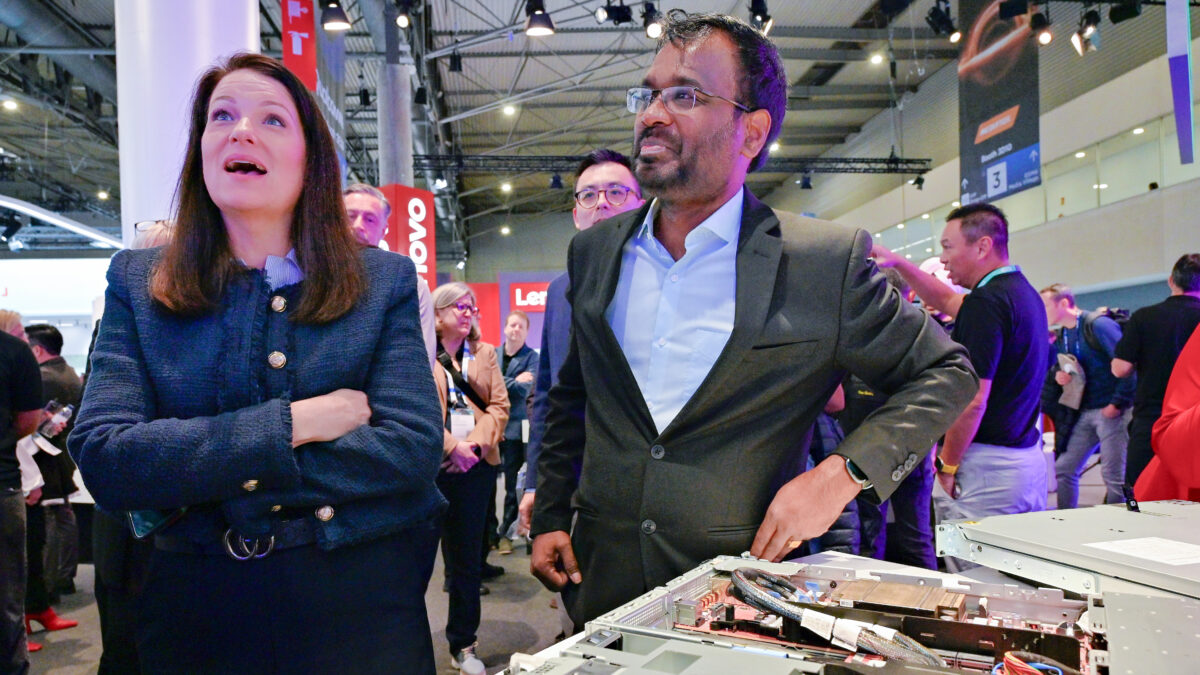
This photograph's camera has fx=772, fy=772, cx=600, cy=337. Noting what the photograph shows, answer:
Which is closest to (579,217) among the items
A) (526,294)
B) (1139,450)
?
(1139,450)

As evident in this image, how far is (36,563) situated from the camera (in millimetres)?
3559

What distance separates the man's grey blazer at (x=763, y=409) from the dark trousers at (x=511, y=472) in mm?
4052

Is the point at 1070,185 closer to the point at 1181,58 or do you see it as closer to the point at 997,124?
the point at 997,124

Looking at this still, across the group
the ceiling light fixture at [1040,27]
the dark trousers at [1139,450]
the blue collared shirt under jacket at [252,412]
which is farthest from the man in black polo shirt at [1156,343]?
the ceiling light fixture at [1040,27]

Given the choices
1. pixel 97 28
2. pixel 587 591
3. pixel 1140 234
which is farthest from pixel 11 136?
pixel 1140 234

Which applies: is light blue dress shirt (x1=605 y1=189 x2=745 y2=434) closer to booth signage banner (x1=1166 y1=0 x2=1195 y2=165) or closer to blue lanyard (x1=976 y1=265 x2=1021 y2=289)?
booth signage banner (x1=1166 y1=0 x2=1195 y2=165)

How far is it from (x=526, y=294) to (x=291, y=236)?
12.0 meters

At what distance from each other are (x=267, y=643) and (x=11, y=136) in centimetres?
1609

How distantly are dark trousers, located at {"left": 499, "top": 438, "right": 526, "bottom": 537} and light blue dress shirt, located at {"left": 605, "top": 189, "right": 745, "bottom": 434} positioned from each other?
4020 mm

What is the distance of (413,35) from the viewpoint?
955 centimetres

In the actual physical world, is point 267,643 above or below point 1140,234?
below

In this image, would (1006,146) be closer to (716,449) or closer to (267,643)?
(716,449)

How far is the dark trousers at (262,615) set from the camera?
3.50 feet

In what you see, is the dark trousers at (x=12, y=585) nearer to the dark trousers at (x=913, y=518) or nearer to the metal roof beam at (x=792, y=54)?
the dark trousers at (x=913, y=518)
